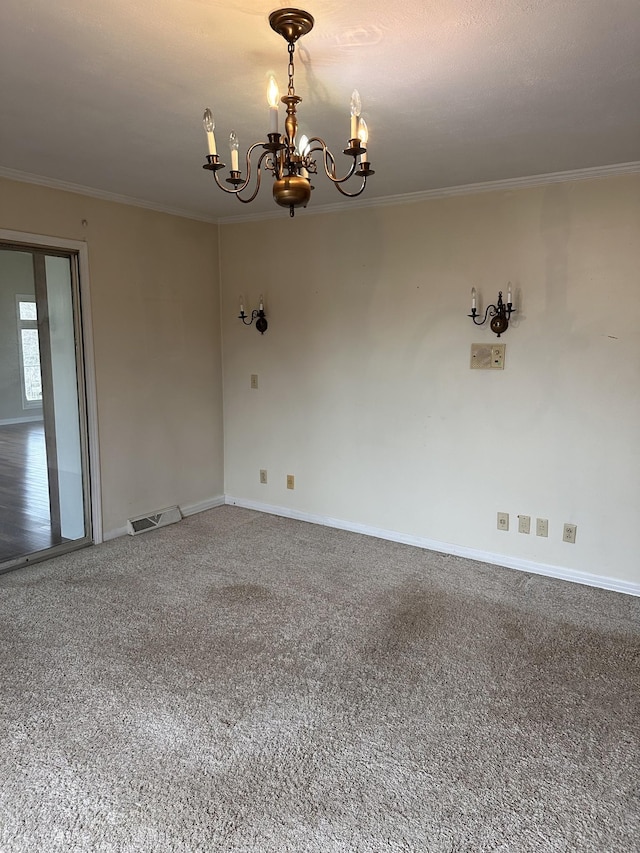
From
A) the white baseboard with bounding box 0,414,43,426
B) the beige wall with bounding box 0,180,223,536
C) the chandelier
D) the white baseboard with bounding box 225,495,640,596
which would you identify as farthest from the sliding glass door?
the chandelier

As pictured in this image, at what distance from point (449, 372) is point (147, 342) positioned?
2.22 m

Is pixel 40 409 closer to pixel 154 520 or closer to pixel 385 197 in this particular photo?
pixel 154 520

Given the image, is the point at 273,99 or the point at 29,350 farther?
the point at 29,350

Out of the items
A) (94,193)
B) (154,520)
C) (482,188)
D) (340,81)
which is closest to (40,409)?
(154,520)

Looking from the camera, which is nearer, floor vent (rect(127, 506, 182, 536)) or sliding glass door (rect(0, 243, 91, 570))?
sliding glass door (rect(0, 243, 91, 570))

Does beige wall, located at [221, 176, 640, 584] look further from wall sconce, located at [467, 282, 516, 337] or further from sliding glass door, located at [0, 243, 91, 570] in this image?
sliding glass door, located at [0, 243, 91, 570]

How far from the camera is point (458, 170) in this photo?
3.23 meters

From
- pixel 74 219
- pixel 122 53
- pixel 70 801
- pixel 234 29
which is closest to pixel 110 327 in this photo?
pixel 74 219

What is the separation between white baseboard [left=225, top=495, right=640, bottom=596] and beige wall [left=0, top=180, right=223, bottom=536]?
29.1 inches

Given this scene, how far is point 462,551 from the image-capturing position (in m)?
3.87

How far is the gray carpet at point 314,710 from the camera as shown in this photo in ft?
5.69

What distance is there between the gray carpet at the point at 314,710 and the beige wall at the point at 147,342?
94 cm

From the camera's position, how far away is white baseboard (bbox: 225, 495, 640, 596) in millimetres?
3396

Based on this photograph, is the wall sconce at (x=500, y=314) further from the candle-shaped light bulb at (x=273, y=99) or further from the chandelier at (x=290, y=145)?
the candle-shaped light bulb at (x=273, y=99)
